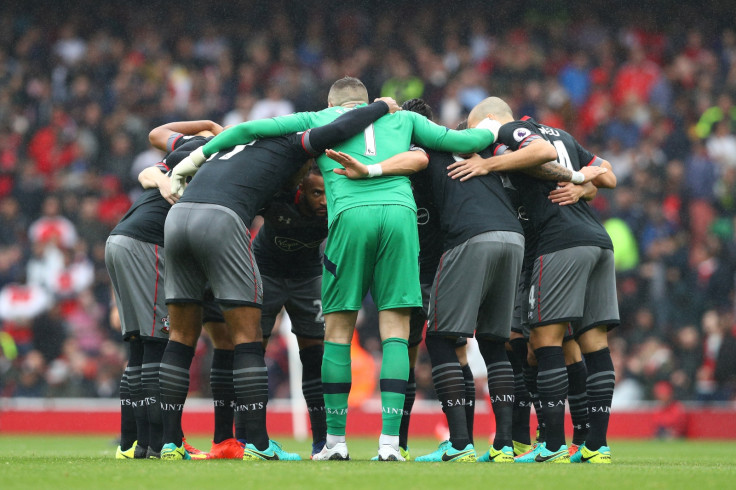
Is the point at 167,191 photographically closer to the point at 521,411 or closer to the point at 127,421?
the point at 127,421

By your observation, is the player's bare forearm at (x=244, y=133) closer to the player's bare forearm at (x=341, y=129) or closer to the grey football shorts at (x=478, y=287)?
the player's bare forearm at (x=341, y=129)

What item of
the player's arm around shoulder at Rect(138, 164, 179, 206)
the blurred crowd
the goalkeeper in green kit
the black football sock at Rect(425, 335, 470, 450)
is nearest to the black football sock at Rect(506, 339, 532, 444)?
the black football sock at Rect(425, 335, 470, 450)

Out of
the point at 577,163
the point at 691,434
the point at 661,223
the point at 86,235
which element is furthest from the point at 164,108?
the point at 577,163

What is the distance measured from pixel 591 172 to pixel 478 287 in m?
1.39

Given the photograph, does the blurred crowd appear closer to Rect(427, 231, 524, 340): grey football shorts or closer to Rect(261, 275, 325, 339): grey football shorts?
Rect(261, 275, 325, 339): grey football shorts

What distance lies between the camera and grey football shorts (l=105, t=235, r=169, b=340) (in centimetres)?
753

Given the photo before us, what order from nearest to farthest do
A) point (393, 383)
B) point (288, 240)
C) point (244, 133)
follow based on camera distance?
1. point (393, 383)
2. point (244, 133)
3. point (288, 240)

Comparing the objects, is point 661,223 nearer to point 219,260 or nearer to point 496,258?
point 496,258

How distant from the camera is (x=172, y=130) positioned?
8430 millimetres

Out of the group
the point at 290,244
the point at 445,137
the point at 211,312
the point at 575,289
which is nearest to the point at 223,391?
the point at 211,312

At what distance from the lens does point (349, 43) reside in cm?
2086

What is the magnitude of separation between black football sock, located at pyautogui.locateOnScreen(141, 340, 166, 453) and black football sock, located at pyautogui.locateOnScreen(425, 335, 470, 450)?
1.92 metres

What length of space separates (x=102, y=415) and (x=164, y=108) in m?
6.60

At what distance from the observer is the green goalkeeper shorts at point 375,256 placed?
6.78 metres
